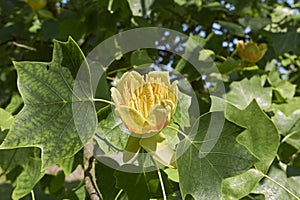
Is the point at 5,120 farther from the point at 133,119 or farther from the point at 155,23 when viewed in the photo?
the point at 155,23

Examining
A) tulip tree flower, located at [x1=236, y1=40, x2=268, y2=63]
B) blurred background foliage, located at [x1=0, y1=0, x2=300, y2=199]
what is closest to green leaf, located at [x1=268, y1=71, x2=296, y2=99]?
blurred background foliage, located at [x1=0, y1=0, x2=300, y2=199]

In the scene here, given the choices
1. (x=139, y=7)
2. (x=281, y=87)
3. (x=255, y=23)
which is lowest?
(x=281, y=87)

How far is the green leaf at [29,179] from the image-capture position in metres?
0.96

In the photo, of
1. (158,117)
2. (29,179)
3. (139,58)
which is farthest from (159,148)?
(139,58)

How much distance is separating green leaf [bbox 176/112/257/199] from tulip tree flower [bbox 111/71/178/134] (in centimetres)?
7

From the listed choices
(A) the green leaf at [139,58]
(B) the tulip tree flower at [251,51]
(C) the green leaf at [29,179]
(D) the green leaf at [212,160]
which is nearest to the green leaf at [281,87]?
(B) the tulip tree flower at [251,51]

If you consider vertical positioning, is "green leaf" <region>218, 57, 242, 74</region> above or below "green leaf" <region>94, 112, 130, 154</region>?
below

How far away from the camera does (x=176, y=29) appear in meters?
1.58

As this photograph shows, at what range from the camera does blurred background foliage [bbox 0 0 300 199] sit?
1.31 m

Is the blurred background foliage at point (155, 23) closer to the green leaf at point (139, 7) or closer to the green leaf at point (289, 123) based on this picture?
the green leaf at point (139, 7)

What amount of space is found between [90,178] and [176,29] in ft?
2.43

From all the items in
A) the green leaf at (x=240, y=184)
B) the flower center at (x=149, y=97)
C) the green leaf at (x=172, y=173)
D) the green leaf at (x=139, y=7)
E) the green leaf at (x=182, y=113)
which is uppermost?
the flower center at (x=149, y=97)

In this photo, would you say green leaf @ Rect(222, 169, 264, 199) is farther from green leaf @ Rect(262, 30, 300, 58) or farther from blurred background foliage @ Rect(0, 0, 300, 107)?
green leaf @ Rect(262, 30, 300, 58)

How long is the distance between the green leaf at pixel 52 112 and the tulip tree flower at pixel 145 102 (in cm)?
6
